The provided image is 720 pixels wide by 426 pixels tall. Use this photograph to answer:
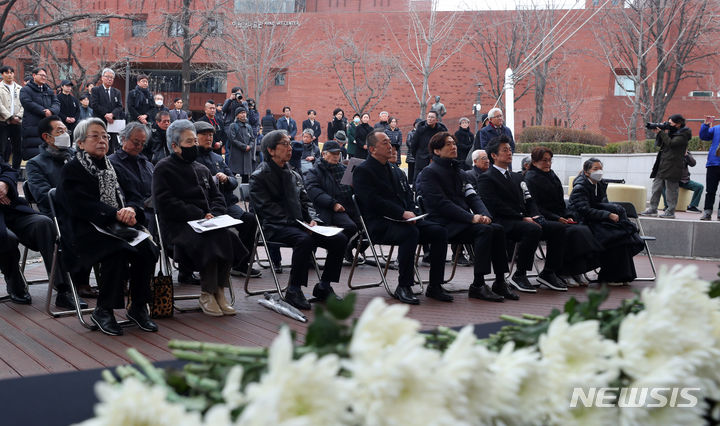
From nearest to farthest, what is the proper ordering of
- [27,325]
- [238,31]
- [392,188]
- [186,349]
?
1. [186,349]
2. [27,325]
3. [392,188]
4. [238,31]

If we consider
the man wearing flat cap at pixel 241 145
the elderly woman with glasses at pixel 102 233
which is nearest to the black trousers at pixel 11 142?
the man wearing flat cap at pixel 241 145

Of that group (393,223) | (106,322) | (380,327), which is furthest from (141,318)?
(380,327)

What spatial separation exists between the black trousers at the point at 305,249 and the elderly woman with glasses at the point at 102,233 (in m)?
1.32

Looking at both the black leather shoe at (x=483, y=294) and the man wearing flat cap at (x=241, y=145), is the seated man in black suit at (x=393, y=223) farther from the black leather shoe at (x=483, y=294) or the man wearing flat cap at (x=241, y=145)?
the man wearing flat cap at (x=241, y=145)

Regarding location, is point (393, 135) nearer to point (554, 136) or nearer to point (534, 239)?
point (554, 136)

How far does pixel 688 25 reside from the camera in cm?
2423

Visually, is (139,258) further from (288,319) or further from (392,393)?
(392,393)

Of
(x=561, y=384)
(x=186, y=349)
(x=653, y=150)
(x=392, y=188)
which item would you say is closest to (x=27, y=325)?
(x=392, y=188)

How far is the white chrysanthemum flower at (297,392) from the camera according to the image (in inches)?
36.6

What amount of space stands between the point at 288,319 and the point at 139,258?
4.39ft

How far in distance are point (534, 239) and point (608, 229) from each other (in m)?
1.31

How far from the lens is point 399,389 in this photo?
0.99m

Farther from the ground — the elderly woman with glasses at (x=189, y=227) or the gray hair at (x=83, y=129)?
the gray hair at (x=83, y=129)

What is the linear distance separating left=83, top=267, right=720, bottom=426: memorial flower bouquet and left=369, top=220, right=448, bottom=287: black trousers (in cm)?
554
